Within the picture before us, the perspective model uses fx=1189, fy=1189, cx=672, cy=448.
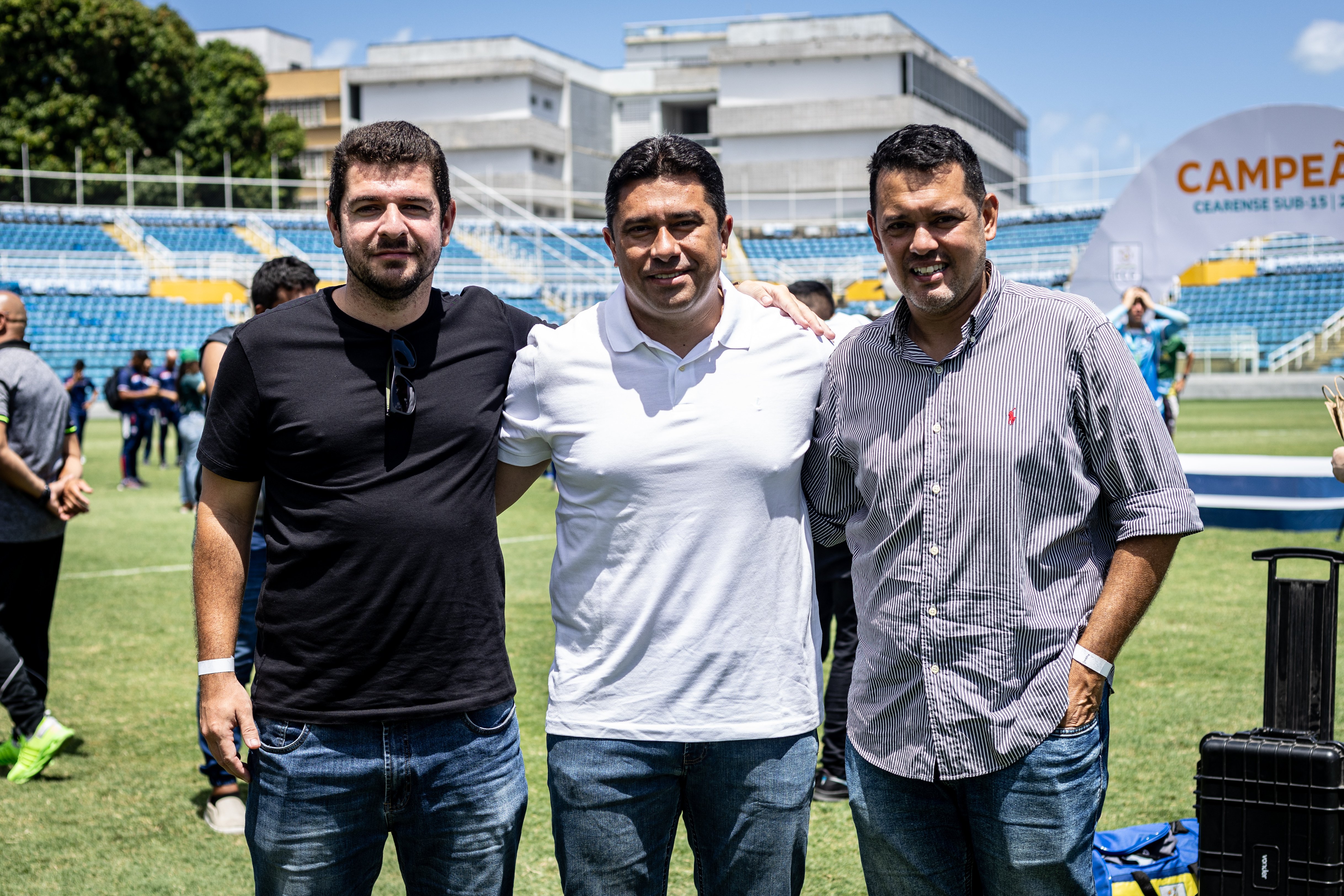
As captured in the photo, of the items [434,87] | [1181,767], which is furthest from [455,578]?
[434,87]

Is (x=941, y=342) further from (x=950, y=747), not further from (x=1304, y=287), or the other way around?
(x=1304, y=287)

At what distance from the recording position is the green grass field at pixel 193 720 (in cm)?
412

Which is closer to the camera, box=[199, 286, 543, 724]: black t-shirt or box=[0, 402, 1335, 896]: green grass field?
box=[199, 286, 543, 724]: black t-shirt

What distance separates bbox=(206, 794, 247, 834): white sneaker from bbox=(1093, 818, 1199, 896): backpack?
301cm

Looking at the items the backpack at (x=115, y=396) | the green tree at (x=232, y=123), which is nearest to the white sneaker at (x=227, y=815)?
the backpack at (x=115, y=396)

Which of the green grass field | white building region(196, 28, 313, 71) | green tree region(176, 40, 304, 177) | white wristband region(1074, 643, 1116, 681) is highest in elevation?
white building region(196, 28, 313, 71)

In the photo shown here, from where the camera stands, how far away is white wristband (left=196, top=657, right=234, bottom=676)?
242 centimetres

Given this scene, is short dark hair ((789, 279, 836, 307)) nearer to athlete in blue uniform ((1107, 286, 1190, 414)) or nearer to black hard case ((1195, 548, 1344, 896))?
black hard case ((1195, 548, 1344, 896))

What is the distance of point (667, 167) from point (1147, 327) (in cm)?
875

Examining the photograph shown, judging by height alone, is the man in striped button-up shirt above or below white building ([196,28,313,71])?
below

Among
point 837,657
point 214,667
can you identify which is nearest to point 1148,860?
point 837,657

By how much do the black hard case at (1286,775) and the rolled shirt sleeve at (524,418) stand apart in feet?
5.73

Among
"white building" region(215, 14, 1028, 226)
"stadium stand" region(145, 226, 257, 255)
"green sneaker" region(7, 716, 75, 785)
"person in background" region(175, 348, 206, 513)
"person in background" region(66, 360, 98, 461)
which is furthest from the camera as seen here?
"white building" region(215, 14, 1028, 226)

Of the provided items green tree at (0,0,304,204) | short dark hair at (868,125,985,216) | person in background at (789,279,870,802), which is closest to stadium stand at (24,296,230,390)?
green tree at (0,0,304,204)
